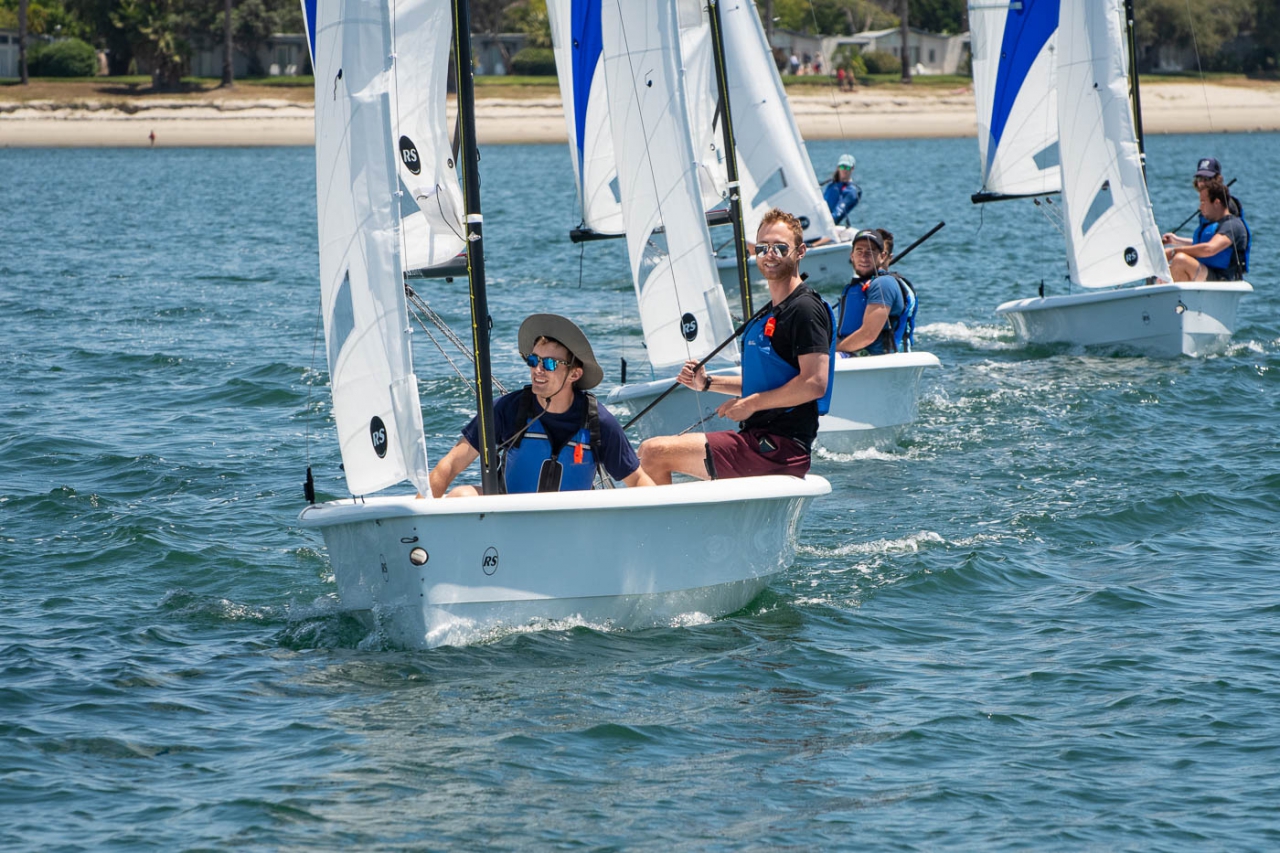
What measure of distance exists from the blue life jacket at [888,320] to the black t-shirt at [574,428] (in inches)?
184

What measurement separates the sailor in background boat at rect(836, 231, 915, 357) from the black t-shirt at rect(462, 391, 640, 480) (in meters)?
4.43

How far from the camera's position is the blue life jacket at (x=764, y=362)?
7.48 m

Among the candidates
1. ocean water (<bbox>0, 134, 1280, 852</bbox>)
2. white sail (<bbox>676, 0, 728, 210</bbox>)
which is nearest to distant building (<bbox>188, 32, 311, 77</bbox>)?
white sail (<bbox>676, 0, 728, 210</bbox>)

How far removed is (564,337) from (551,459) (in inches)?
22.3

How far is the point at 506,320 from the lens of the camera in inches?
744

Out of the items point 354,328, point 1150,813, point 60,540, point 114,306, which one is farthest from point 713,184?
point 1150,813

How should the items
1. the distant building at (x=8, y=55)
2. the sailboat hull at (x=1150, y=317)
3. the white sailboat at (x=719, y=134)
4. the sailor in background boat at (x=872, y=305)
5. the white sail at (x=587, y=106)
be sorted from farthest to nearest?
the distant building at (x=8, y=55) → the sailboat hull at (x=1150, y=317) → the white sailboat at (x=719, y=134) → the white sail at (x=587, y=106) → the sailor in background boat at (x=872, y=305)

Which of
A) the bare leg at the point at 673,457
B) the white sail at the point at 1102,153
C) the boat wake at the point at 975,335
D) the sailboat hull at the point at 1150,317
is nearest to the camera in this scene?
the bare leg at the point at 673,457

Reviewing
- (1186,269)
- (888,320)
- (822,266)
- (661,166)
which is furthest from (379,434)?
(822,266)

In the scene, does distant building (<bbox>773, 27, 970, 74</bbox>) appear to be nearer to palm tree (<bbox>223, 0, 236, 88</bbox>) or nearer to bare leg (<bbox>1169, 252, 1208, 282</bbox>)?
palm tree (<bbox>223, 0, 236, 88</bbox>)

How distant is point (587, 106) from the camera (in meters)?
12.8

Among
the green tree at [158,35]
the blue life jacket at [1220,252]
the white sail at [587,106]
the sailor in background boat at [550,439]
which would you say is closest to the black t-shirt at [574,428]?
the sailor in background boat at [550,439]

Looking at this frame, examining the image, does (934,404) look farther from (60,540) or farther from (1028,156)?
(60,540)

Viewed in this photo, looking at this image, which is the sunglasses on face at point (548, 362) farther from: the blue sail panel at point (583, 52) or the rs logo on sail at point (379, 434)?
the blue sail panel at point (583, 52)
